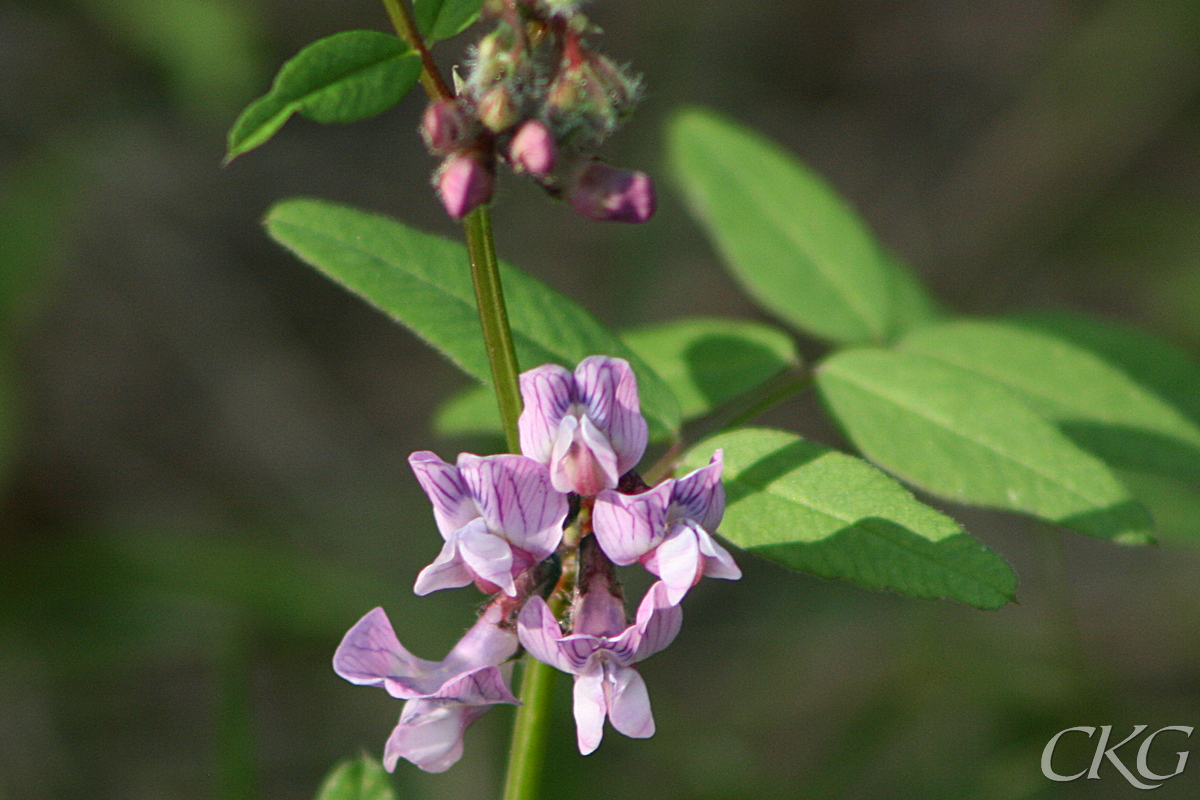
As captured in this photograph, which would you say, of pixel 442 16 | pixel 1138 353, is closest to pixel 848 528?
pixel 442 16

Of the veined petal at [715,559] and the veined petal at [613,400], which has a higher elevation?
the veined petal at [613,400]

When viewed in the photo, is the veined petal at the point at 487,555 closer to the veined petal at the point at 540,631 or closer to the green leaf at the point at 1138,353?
the veined petal at the point at 540,631

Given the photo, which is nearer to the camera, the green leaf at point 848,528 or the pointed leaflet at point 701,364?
the green leaf at point 848,528

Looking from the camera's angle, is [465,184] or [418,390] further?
[418,390]

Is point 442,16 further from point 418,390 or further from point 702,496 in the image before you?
point 418,390

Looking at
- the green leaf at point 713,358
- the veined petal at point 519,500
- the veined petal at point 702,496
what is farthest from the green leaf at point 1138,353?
the veined petal at point 519,500

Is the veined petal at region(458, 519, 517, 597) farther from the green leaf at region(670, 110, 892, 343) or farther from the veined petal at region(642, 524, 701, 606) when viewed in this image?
the green leaf at region(670, 110, 892, 343)

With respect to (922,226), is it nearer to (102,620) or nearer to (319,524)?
(319,524)
